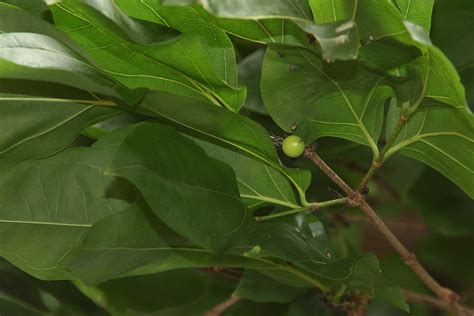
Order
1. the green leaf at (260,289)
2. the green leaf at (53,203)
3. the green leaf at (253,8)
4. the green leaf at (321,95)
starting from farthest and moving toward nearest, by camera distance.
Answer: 1. the green leaf at (260,289)
2. the green leaf at (53,203)
3. the green leaf at (321,95)
4. the green leaf at (253,8)

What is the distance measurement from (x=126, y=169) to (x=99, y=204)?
0.58 feet

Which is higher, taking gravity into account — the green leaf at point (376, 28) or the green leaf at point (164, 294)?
the green leaf at point (376, 28)

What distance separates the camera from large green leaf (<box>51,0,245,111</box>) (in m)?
0.65

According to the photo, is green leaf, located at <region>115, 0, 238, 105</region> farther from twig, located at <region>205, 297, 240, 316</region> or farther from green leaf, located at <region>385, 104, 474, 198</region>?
twig, located at <region>205, 297, 240, 316</region>

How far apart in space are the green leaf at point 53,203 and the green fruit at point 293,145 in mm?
157

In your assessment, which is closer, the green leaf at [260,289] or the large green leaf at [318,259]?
the large green leaf at [318,259]

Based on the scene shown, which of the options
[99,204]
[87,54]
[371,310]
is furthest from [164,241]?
[371,310]

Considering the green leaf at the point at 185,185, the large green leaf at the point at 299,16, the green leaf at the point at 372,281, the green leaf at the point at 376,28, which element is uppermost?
the large green leaf at the point at 299,16

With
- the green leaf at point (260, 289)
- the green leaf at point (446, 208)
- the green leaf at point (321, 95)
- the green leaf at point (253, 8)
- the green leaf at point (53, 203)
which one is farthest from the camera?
the green leaf at point (446, 208)

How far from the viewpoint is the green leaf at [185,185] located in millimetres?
619

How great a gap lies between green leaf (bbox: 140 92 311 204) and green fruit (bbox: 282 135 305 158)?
0.01 metres

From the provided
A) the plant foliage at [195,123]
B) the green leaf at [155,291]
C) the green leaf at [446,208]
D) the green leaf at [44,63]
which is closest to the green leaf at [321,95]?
the plant foliage at [195,123]

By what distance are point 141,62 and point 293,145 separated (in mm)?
139

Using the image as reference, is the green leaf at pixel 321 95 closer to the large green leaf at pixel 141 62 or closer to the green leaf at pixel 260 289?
the large green leaf at pixel 141 62
